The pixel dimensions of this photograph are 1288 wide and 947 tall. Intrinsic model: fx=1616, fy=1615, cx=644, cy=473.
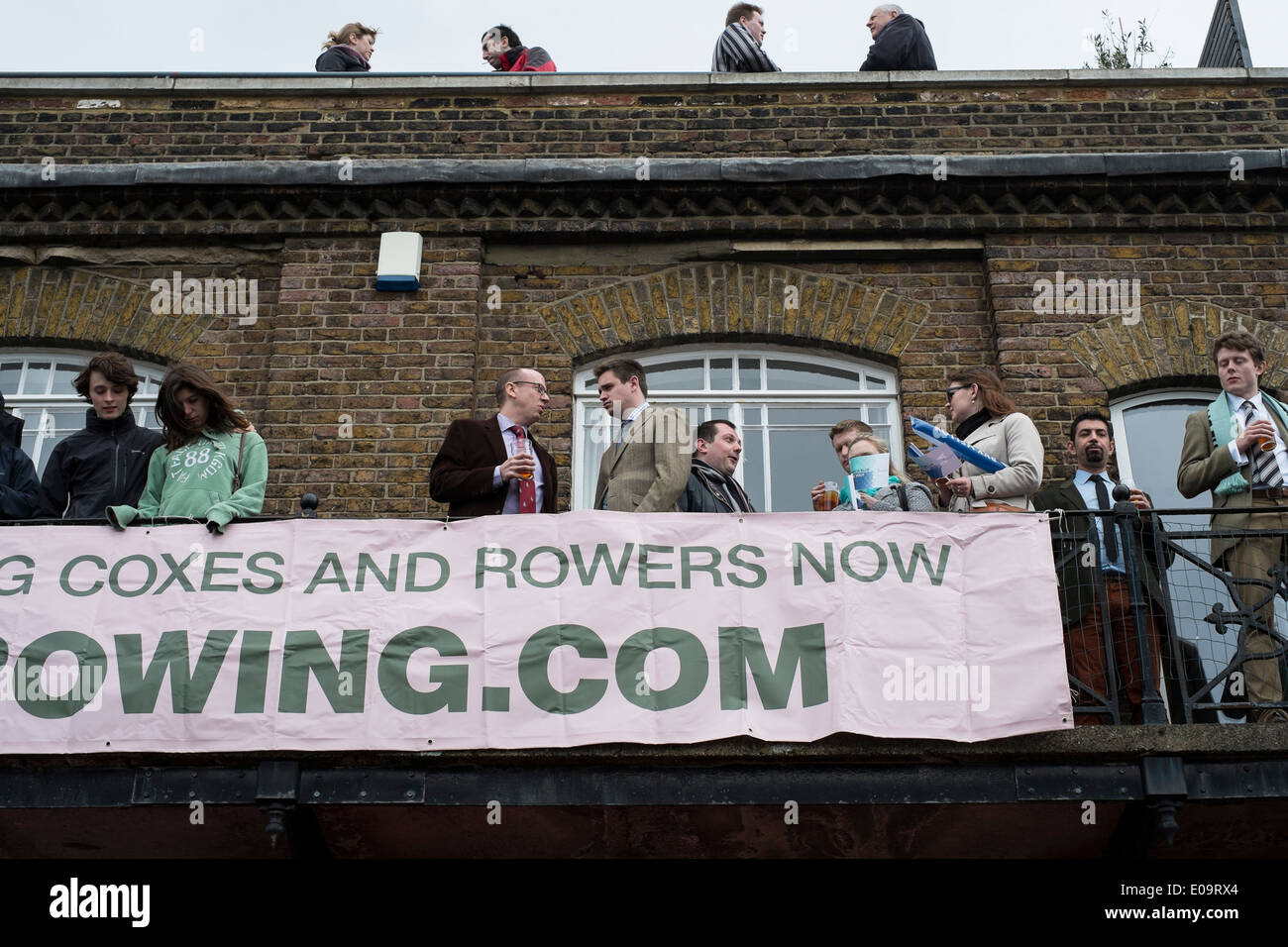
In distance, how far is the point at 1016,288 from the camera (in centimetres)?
1002

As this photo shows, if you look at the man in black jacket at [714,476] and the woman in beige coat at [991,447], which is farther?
the man in black jacket at [714,476]

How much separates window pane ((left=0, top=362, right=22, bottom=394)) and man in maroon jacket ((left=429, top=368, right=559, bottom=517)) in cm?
364

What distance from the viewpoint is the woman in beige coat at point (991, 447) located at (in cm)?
775

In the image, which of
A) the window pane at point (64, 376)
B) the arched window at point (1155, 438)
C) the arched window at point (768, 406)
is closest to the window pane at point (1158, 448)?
the arched window at point (1155, 438)

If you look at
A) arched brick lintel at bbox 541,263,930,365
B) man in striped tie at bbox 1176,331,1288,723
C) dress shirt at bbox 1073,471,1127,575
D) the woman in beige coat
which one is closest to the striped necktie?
man in striped tie at bbox 1176,331,1288,723

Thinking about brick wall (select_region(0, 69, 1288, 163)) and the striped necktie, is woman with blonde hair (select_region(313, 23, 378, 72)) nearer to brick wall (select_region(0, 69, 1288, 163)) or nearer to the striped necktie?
brick wall (select_region(0, 69, 1288, 163))

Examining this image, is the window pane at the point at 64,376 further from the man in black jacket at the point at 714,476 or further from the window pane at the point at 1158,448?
the window pane at the point at 1158,448

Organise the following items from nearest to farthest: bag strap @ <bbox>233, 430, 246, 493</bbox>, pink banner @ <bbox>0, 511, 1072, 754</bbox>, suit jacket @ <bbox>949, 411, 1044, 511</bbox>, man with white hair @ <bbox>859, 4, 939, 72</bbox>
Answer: pink banner @ <bbox>0, 511, 1072, 754</bbox>, suit jacket @ <bbox>949, 411, 1044, 511</bbox>, bag strap @ <bbox>233, 430, 246, 493</bbox>, man with white hair @ <bbox>859, 4, 939, 72</bbox>

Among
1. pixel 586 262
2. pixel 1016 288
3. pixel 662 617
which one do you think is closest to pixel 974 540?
pixel 662 617

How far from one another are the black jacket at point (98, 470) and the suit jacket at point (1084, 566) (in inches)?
180

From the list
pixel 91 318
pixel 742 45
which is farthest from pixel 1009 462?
pixel 91 318

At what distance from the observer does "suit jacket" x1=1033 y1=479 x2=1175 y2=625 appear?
757 cm
